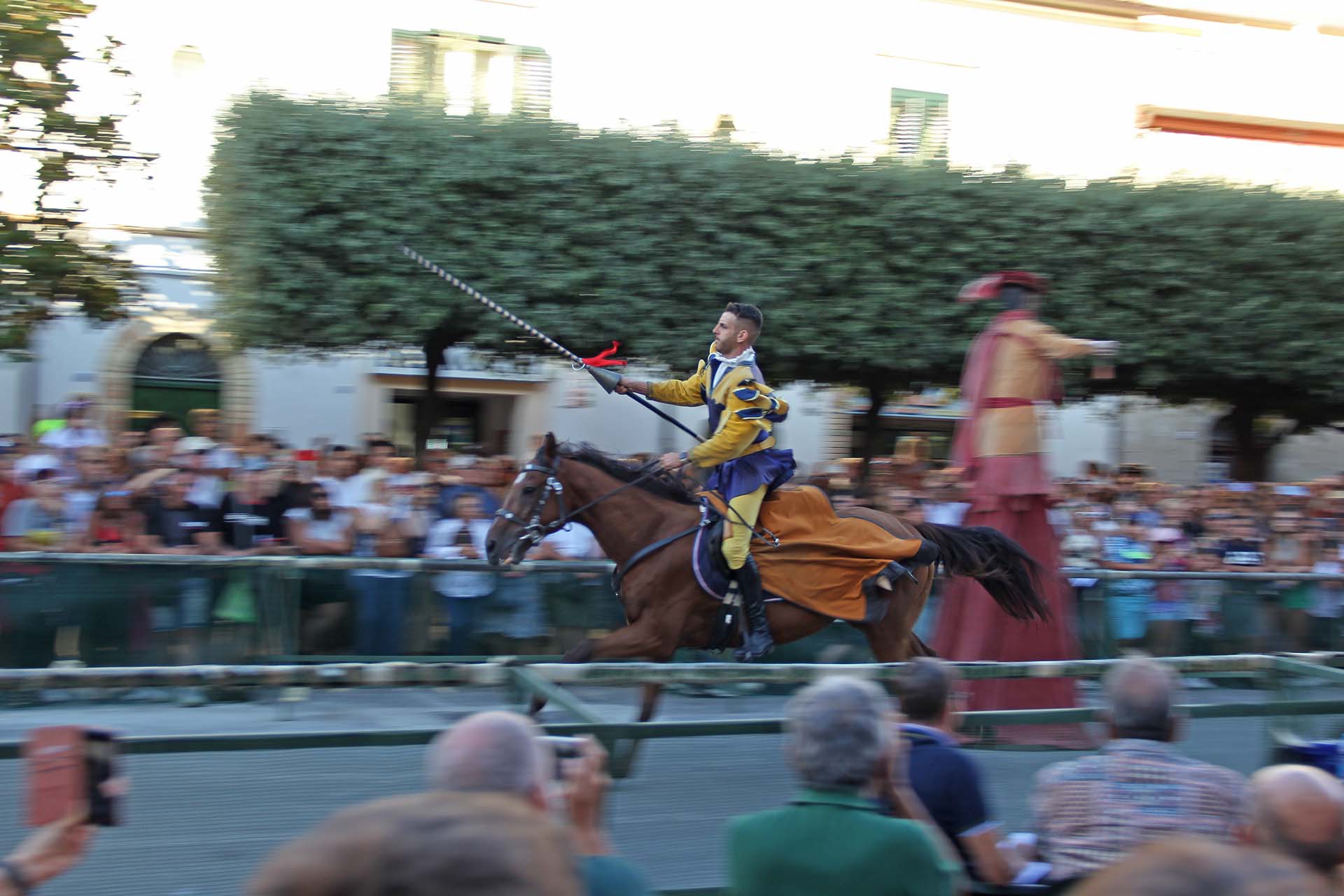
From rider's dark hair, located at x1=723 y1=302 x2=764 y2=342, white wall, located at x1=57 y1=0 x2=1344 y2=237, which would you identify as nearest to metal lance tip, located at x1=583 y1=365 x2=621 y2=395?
rider's dark hair, located at x1=723 y1=302 x2=764 y2=342

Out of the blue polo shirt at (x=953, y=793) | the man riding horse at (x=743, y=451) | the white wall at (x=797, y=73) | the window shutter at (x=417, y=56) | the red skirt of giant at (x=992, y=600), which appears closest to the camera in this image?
the blue polo shirt at (x=953, y=793)

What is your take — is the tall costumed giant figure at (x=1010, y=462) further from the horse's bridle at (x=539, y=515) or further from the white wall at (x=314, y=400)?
the white wall at (x=314, y=400)

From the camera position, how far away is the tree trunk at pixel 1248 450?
1797cm

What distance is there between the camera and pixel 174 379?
690 inches

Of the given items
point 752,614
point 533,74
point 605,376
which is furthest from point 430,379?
point 752,614

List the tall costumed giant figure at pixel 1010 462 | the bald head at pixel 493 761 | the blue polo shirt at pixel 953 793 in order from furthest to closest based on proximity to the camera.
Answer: the tall costumed giant figure at pixel 1010 462 < the blue polo shirt at pixel 953 793 < the bald head at pixel 493 761

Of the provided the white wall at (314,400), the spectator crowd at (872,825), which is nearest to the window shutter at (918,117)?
the white wall at (314,400)

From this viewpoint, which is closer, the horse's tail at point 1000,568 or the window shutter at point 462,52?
the horse's tail at point 1000,568

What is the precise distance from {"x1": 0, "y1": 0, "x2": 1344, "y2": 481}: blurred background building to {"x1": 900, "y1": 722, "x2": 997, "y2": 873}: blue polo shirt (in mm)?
10657

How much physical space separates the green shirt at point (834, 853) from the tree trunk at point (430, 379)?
11345 millimetres

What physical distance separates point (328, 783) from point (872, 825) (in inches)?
62.0

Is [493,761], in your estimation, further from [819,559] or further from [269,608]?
[269,608]

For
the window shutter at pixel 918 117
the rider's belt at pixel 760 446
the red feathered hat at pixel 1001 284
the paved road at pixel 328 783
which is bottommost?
the paved road at pixel 328 783

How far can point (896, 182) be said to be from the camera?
47.7 feet
